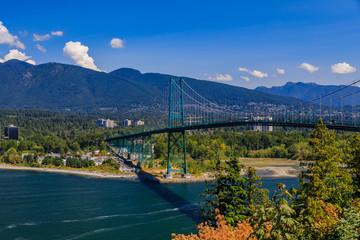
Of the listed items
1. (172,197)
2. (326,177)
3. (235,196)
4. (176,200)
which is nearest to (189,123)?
(172,197)

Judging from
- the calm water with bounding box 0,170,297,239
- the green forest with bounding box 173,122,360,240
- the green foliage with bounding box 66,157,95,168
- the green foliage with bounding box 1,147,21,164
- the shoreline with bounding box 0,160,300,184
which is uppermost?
the green forest with bounding box 173,122,360,240

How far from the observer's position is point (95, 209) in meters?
27.7

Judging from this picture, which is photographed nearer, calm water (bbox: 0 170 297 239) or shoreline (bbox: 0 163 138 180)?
calm water (bbox: 0 170 297 239)

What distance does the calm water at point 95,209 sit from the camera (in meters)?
22.4

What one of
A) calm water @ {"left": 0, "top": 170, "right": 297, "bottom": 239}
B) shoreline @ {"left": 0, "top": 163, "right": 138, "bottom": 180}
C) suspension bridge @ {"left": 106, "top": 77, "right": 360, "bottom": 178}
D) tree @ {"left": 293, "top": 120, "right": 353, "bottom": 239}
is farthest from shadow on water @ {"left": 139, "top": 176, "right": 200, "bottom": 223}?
tree @ {"left": 293, "top": 120, "right": 353, "bottom": 239}

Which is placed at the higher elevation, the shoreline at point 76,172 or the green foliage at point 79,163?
the green foliage at point 79,163

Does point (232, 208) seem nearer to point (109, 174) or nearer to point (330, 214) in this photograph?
point (330, 214)

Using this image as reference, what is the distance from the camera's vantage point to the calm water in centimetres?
2239

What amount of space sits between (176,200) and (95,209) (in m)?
6.99

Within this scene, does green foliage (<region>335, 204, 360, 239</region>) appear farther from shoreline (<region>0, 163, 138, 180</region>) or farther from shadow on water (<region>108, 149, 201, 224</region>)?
shoreline (<region>0, 163, 138, 180</region>)

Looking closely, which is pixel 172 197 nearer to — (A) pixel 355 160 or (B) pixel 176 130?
(B) pixel 176 130

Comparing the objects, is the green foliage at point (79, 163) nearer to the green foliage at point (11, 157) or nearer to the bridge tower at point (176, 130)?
the green foliage at point (11, 157)

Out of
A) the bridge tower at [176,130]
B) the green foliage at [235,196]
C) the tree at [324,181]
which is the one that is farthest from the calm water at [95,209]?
the tree at [324,181]

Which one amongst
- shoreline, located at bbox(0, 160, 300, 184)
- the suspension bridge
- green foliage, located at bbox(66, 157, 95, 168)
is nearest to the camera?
the suspension bridge
